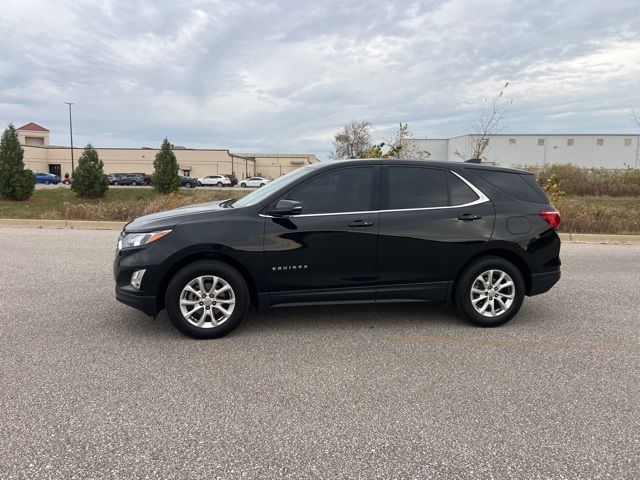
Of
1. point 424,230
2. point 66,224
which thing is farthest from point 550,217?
point 66,224

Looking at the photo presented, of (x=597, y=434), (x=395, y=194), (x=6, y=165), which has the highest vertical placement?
(x=6, y=165)

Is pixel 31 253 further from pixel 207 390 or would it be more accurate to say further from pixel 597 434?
pixel 597 434

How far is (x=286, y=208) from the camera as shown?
4.46 meters

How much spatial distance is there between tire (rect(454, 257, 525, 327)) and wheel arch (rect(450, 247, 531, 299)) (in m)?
0.03

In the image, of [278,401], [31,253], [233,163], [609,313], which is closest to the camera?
[278,401]

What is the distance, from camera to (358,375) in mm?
3809

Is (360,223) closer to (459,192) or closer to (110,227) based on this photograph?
(459,192)

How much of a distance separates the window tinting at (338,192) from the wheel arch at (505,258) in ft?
3.91

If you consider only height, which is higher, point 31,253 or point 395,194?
point 395,194

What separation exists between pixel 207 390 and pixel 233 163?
7431 cm

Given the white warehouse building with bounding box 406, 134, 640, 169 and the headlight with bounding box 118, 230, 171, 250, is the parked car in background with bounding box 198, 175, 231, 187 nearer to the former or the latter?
the white warehouse building with bounding box 406, 134, 640, 169

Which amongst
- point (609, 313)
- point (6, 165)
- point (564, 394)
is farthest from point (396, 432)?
point (6, 165)

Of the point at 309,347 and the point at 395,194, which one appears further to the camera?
the point at 395,194

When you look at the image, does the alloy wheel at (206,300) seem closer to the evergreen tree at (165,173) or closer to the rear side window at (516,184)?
the rear side window at (516,184)
